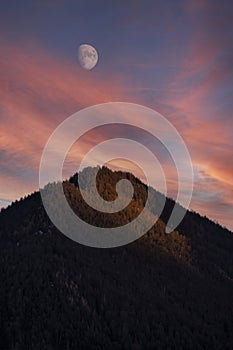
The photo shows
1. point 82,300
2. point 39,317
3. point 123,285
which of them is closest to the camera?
point 39,317

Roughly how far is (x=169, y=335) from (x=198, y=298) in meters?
43.9

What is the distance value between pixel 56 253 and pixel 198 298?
68266mm

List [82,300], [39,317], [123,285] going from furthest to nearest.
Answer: [123,285]
[82,300]
[39,317]

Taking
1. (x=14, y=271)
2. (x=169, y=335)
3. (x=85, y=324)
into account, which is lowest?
(x=169, y=335)

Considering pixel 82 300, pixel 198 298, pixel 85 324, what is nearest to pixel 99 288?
pixel 82 300

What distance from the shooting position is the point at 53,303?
16062cm

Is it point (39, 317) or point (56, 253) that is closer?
point (39, 317)

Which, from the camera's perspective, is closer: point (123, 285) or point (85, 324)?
point (85, 324)

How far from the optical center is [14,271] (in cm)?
17062

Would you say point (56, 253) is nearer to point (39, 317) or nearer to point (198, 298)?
point (39, 317)

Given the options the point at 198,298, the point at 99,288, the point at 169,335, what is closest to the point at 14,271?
the point at 99,288

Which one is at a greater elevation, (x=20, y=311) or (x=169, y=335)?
(x=20, y=311)

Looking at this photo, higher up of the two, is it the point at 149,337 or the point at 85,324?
the point at 85,324

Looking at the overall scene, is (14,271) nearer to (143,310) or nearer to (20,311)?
(20,311)
